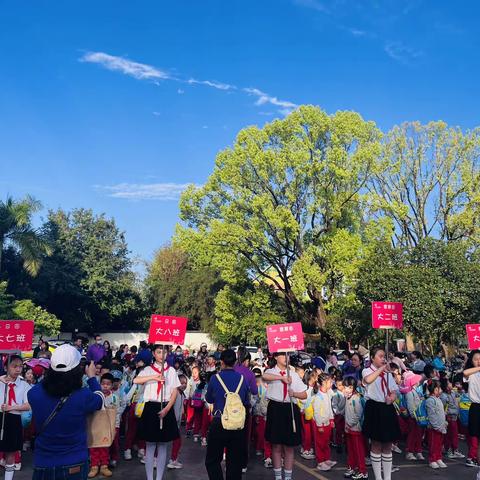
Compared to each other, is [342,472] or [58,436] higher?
[58,436]

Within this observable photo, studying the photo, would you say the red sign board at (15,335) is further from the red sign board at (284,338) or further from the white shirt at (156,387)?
the red sign board at (284,338)

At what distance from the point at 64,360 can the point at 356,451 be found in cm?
586

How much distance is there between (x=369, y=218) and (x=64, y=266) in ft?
73.6

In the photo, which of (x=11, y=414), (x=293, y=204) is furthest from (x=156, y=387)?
(x=293, y=204)

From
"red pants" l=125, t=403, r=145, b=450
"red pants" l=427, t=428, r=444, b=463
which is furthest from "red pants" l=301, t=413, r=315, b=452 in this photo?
"red pants" l=125, t=403, r=145, b=450

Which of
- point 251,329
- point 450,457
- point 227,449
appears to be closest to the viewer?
point 227,449

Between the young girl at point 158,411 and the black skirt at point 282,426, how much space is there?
4.09 ft

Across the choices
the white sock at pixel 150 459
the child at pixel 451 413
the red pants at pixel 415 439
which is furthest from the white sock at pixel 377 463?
the white sock at pixel 150 459

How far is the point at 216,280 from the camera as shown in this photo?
40.7m

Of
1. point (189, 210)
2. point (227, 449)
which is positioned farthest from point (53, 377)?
point (189, 210)

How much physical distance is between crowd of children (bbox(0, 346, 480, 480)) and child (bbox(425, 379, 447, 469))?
0.02 metres

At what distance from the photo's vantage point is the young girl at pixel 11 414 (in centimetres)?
645

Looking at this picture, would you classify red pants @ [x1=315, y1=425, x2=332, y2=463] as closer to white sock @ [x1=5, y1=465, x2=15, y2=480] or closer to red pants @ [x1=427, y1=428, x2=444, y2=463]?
red pants @ [x1=427, y1=428, x2=444, y2=463]

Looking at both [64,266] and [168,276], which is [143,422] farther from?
[168,276]
